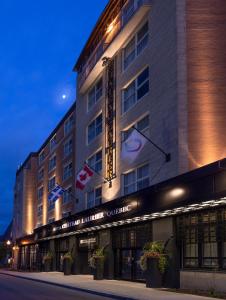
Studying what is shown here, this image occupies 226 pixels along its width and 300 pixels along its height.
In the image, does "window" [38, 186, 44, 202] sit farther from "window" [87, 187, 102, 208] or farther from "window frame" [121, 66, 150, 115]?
"window frame" [121, 66, 150, 115]

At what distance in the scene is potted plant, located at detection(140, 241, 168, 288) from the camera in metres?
28.1

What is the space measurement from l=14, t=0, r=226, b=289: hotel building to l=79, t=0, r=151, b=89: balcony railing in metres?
0.11

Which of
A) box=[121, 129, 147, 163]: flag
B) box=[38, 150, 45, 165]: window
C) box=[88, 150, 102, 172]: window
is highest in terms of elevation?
box=[38, 150, 45, 165]: window

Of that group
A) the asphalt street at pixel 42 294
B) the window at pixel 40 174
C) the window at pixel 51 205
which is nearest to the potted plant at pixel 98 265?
the asphalt street at pixel 42 294

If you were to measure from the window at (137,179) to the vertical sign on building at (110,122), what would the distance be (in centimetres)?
240

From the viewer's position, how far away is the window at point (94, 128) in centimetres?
4646

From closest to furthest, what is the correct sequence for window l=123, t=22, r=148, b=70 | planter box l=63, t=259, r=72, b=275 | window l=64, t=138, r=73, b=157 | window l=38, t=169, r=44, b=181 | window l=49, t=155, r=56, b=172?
window l=123, t=22, r=148, b=70, planter box l=63, t=259, r=72, b=275, window l=64, t=138, r=73, b=157, window l=49, t=155, r=56, b=172, window l=38, t=169, r=44, b=181

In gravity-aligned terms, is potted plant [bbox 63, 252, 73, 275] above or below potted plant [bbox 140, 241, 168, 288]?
below

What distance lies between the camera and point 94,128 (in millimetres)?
48094

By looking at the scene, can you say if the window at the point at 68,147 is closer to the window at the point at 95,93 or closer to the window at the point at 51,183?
the window at the point at 51,183

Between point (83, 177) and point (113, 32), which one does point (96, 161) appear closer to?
point (83, 177)

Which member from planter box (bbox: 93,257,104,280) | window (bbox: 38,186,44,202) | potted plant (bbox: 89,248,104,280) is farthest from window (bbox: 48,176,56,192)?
planter box (bbox: 93,257,104,280)

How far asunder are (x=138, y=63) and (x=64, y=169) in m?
28.1

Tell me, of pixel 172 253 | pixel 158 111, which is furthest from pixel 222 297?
pixel 158 111
